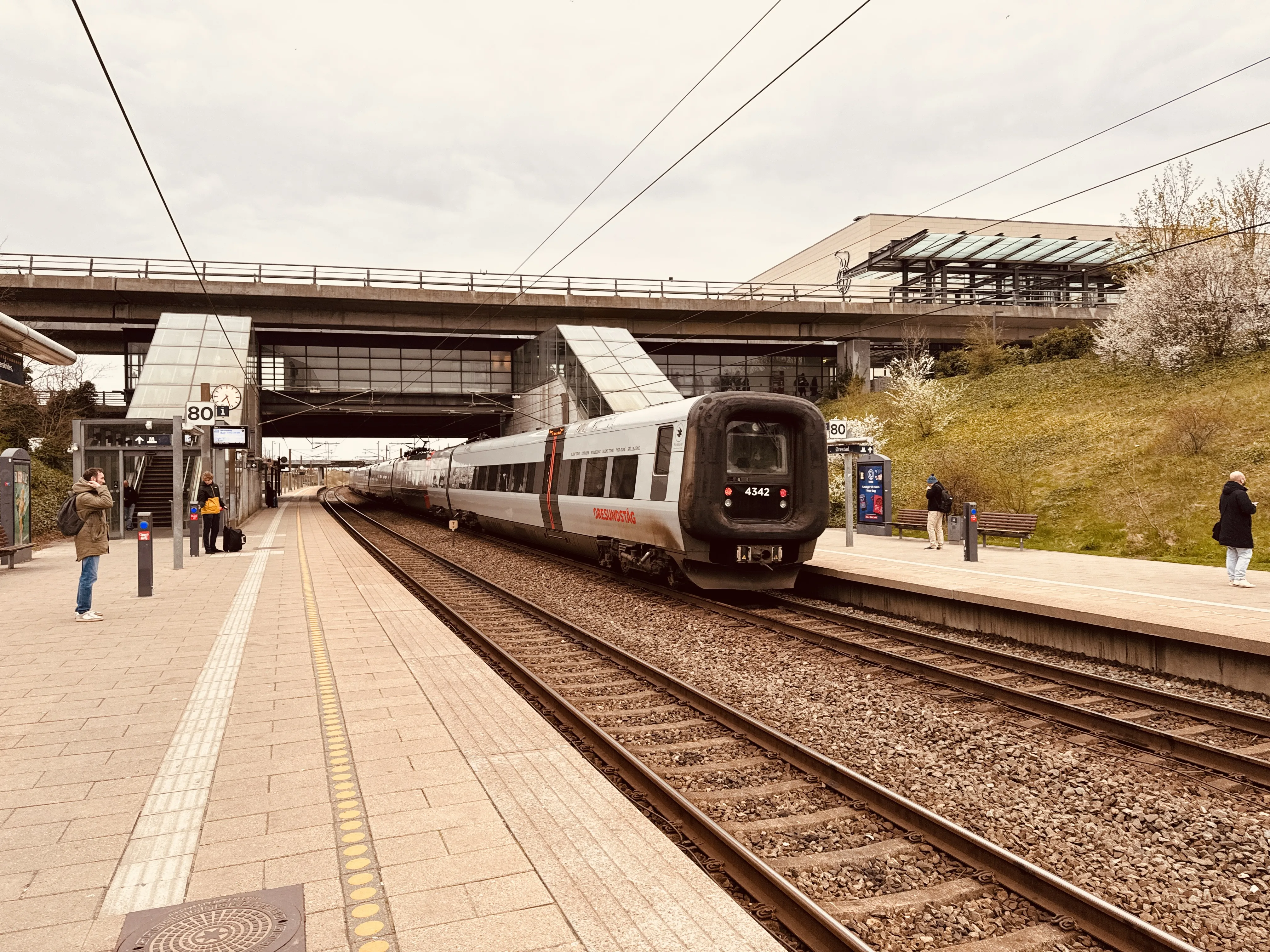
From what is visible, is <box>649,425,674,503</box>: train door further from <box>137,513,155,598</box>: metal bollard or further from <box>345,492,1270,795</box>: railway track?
<box>137,513,155,598</box>: metal bollard

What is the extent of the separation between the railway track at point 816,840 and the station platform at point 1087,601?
15.3 ft

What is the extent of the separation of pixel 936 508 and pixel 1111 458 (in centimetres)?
785

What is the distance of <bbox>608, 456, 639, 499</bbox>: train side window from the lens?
13164 millimetres

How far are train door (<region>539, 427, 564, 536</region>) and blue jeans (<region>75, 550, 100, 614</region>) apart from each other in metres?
8.45

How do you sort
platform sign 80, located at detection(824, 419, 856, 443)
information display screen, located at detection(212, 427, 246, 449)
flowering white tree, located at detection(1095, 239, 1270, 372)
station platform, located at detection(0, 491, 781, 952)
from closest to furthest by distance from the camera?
station platform, located at detection(0, 491, 781, 952)
platform sign 80, located at detection(824, 419, 856, 443)
information display screen, located at detection(212, 427, 246, 449)
flowering white tree, located at detection(1095, 239, 1270, 372)

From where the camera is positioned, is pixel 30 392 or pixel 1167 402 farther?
pixel 30 392

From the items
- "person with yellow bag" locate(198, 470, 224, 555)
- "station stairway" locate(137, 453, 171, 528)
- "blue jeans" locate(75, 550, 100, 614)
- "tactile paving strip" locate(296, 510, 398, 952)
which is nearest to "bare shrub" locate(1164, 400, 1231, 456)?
"tactile paving strip" locate(296, 510, 398, 952)

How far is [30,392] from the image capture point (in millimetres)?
30359

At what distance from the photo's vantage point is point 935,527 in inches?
653

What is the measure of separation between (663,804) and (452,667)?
11.0 ft

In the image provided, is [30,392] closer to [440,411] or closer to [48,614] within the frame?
[440,411]

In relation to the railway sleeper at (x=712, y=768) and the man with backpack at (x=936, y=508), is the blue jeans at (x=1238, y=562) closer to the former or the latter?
the man with backpack at (x=936, y=508)

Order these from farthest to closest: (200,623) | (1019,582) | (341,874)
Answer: (1019,582) < (200,623) < (341,874)

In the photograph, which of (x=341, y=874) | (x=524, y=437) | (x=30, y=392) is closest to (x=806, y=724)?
(x=341, y=874)
